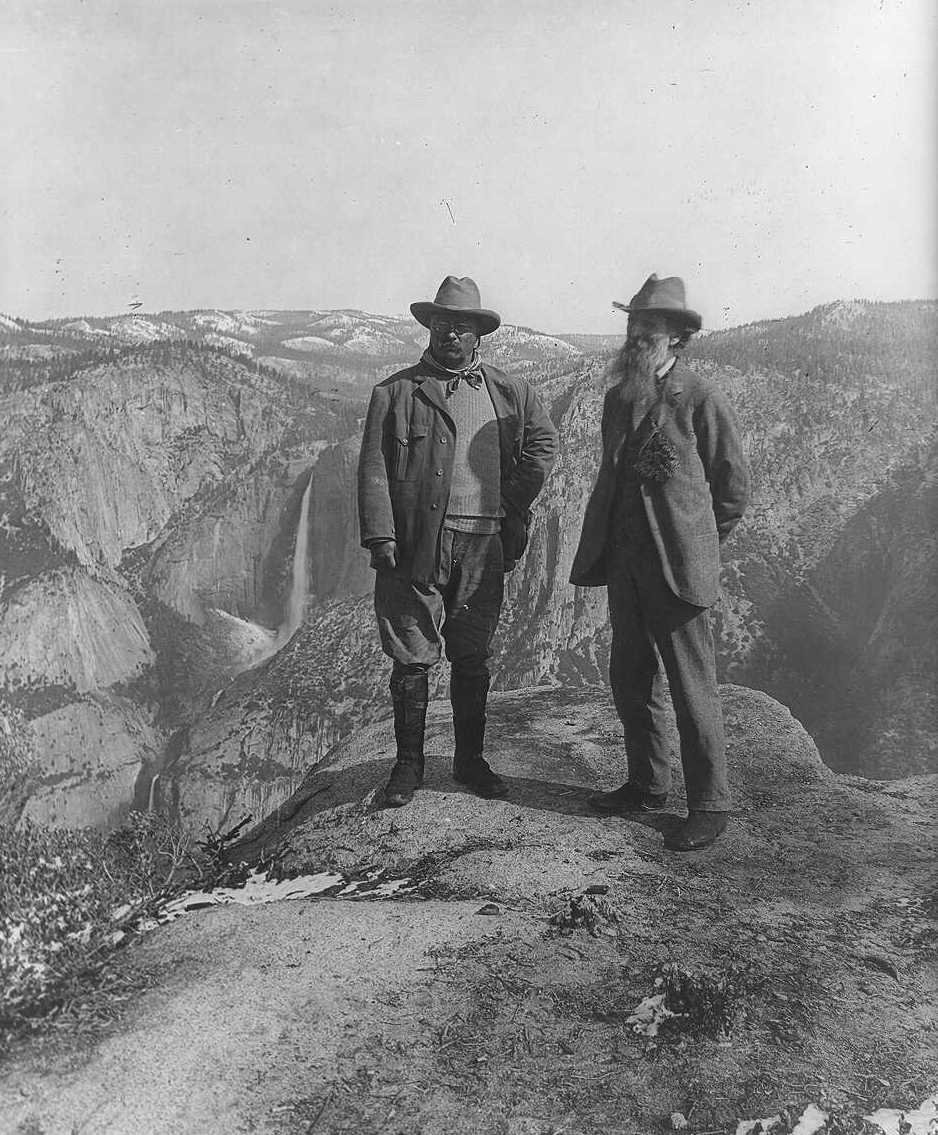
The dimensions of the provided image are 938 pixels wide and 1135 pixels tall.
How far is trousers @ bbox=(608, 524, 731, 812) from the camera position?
146 inches

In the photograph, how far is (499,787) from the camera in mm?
4293

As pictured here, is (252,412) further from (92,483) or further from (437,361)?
(437,361)

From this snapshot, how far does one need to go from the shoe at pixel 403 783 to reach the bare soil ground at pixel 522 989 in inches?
2.8

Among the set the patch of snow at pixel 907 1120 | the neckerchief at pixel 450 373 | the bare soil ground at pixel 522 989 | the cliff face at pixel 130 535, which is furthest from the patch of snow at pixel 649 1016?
the cliff face at pixel 130 535

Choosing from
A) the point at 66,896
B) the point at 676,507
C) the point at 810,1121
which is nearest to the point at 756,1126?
the point at 810,1121

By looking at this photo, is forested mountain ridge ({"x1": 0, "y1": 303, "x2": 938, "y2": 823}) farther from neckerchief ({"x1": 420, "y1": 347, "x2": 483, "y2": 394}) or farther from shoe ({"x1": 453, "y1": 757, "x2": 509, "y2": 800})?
neckerchief ({"x1": 420, "y1": 347, "x2": 483, "y2": 394})

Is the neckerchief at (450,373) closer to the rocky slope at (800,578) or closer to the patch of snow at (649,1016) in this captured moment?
the patch of snow at (649,1016)

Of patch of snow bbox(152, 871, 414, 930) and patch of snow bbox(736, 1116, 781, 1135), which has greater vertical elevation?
patch of snow bbox(736, 1116, 781, 1135)

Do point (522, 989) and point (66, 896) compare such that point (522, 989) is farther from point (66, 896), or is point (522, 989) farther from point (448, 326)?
point (448, 326)

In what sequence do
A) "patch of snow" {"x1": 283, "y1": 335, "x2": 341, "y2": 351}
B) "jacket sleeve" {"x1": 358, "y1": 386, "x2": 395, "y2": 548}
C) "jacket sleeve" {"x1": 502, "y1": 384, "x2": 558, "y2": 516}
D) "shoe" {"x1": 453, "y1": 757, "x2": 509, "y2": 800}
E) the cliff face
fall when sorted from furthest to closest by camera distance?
"patch of snow" {"x1": 283, "y1": 335, "x2": 341, "y2": 351} → the cliff face → "shoe" {"x1": 453, "y1": 757, "x2": 509, "y2": 800} → "jacket sleeve" {"x1": 502, "y1": 384, "x2": 558, "y2": 516} → "jacket sleeve" {"x1": 358, "y1": 386, "x2": 395, "y2": 548}

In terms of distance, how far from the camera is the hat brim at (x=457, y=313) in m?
3.91

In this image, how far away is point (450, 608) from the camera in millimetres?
→ 4133

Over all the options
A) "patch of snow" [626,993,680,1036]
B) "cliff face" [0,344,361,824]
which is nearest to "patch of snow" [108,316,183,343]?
"cliff face" [0,344,361,824]

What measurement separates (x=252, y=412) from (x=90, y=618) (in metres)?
10.5
